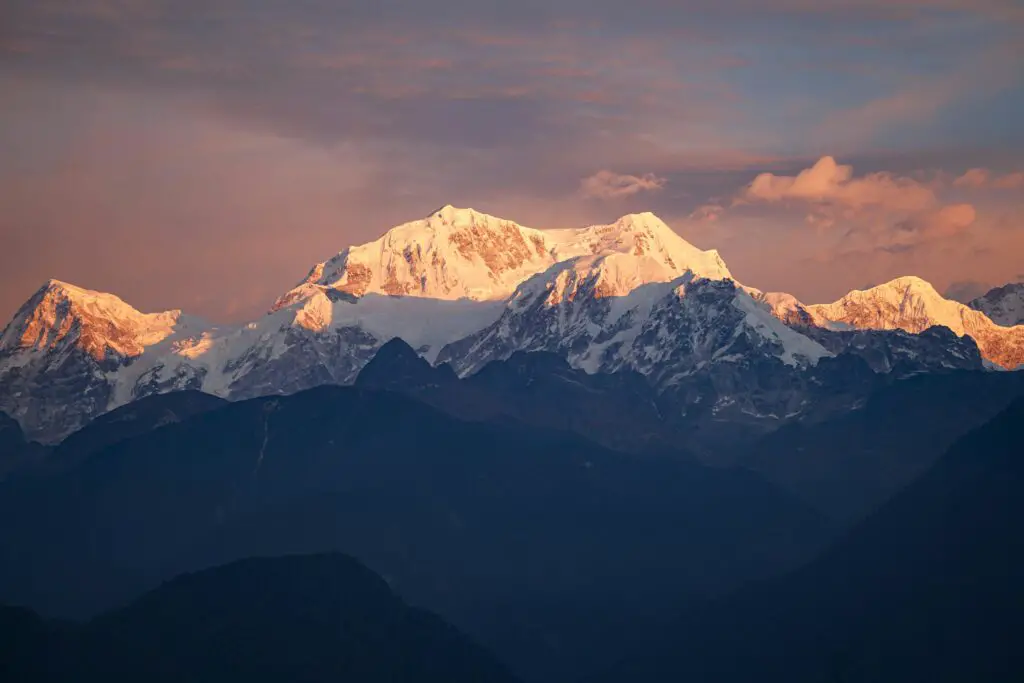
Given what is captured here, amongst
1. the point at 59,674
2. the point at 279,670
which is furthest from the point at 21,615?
the point at 279,670

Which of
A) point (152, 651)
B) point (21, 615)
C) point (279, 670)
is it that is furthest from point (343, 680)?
point (21, 615)

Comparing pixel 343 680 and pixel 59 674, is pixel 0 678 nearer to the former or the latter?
pixel 59 674

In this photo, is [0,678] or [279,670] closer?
[0,678]

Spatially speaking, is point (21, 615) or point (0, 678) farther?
point (21, 615)

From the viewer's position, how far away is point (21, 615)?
19750 centimetres

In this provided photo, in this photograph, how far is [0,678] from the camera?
185250mm

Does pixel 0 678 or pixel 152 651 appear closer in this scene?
pixel 0 678

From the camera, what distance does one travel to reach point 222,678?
19500 cm

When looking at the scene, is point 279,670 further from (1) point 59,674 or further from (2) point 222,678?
(1) point 59,674

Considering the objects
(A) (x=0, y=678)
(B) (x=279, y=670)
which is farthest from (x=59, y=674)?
(B) (x=279, y=670)

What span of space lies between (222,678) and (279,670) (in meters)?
6.00

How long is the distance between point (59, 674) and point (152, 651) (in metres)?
10.7

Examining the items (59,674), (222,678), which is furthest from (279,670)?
(59,674)

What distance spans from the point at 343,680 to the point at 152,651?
18612 mm
